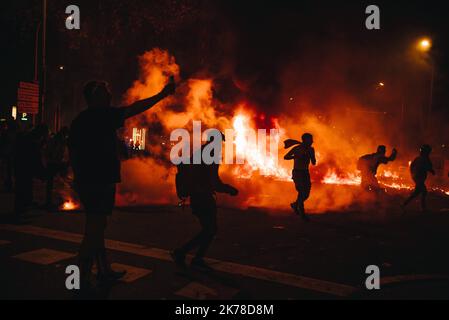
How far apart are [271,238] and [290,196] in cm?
588

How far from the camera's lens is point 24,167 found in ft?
27.3

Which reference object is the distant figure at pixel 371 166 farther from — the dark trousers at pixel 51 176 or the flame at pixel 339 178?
the flame at pixel 339 178

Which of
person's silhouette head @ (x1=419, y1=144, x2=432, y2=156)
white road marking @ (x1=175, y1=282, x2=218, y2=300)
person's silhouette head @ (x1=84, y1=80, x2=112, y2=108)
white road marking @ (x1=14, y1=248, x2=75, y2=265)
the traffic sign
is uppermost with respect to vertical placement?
the traffic sign

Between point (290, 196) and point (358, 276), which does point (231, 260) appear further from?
point (290, 196)

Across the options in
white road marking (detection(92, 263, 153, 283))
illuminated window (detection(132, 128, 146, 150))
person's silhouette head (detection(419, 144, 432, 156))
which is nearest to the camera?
white road marking (detection(92, 263, 153, 283))

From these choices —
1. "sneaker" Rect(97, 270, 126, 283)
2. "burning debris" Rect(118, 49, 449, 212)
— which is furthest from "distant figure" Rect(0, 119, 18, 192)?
"sneaker" Rect(97, 270, 126, 283)

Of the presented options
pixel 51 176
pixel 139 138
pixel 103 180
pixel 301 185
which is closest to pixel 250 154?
pixel 139 138

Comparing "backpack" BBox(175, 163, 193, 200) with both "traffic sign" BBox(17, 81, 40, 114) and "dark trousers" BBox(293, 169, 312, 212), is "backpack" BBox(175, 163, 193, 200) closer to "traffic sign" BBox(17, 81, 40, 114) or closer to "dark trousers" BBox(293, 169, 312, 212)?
"dark trousers" BBox(293, 169, 312, 212)

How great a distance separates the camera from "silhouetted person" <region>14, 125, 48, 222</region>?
8.17m

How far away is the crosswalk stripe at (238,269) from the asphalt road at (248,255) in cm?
1

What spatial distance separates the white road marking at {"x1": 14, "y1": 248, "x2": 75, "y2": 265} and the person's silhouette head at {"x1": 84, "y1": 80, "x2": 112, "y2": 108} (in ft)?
7.06

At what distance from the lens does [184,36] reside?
16766 millimetres

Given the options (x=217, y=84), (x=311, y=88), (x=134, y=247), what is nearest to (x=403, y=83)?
(x=311, y=88)

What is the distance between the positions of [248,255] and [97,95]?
2.94 metres
